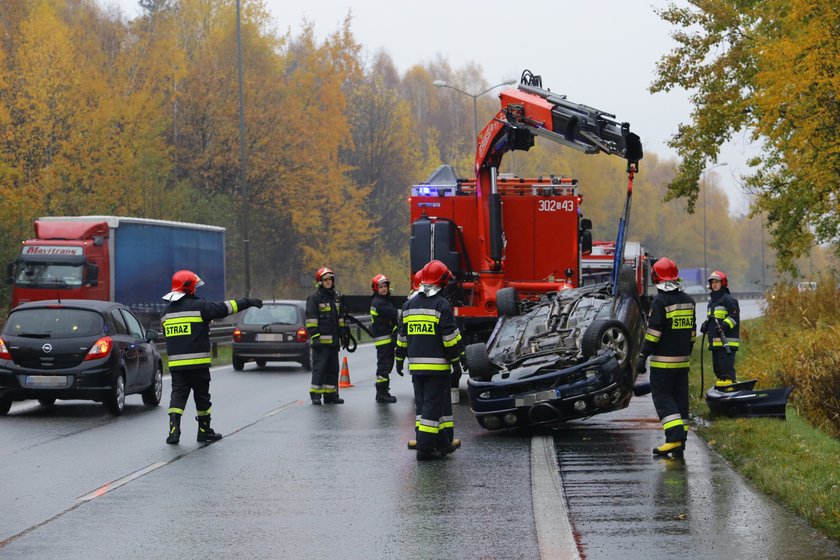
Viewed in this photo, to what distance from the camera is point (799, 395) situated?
55.0 feet

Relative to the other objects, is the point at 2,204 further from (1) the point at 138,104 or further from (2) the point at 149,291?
(1) the point at 138,104

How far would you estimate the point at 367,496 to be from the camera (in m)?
9.97

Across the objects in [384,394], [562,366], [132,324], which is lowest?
[384,394]

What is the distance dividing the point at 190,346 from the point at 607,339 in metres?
4.40

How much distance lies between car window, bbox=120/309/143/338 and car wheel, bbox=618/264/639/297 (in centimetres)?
672

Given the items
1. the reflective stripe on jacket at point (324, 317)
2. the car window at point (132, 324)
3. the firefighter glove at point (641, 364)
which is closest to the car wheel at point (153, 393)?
the car window at point (132, 324)

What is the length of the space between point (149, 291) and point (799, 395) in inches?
844

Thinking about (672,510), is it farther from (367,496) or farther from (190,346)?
(190,346)

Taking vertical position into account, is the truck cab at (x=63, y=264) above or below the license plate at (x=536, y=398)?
above

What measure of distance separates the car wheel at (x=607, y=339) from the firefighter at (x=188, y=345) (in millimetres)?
3714

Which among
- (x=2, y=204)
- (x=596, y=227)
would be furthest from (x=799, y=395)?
(x=596, y=227)

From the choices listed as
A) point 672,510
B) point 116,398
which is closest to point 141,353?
point 116,398

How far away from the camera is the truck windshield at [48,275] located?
31188 millimetres

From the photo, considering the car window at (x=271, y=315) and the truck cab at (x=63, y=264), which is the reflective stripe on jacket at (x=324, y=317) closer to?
the car window at (x=271, y=315)
